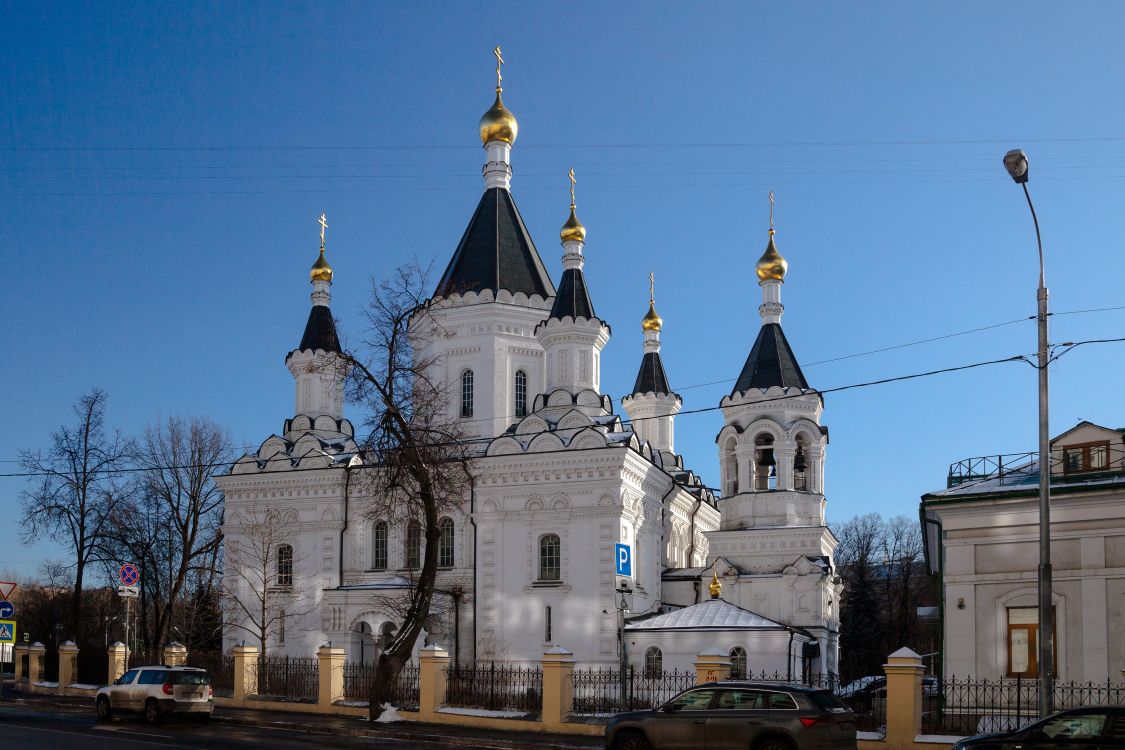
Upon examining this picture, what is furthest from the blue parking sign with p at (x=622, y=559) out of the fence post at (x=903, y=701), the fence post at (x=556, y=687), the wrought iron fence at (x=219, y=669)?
the wrought iron fence at (x=219, y=669)

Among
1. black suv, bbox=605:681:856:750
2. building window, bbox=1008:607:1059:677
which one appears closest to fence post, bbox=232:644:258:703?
black suv, bbox=605:681:856:750

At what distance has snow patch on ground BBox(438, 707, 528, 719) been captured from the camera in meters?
21.2

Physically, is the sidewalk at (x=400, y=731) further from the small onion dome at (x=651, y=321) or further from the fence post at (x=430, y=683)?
the small onion dome at (x=651, y=321)

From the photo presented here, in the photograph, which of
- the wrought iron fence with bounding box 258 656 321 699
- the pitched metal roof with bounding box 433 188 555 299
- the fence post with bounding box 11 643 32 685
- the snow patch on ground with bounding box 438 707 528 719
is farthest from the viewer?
the pitched metal roof with bounding box 433 188 555 299

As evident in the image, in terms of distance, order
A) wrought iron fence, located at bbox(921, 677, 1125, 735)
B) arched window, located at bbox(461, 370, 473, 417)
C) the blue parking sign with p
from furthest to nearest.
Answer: arched window, located at bbox(461, 370, 473, 417) → the blue parking sign with p → wrought iron fence, located at bbox(921, 677, 1125, 735)

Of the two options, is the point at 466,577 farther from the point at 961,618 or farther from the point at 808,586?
the point at 961,618

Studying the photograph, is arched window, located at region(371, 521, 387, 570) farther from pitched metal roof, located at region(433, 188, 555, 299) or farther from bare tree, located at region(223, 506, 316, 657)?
pitched metal roof, located at region(433, 188, 555, 299)

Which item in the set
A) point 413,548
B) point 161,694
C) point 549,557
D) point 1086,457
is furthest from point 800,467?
point 161,694

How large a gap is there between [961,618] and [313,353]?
26.4m

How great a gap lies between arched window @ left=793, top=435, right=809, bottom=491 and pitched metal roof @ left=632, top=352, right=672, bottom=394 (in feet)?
31.7

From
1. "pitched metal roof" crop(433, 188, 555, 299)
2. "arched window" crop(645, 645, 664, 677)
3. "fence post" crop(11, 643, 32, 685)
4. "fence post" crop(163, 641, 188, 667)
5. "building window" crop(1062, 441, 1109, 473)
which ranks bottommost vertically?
"fence post" crop(11, 643, 32, 685)

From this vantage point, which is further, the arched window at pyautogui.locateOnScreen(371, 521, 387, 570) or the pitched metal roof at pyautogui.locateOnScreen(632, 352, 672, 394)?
the pitched metal roof at pyautogui.locateOnScreen(632, 352, 672, 394)

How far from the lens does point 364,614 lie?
1380 inches

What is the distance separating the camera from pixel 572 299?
3741cm
